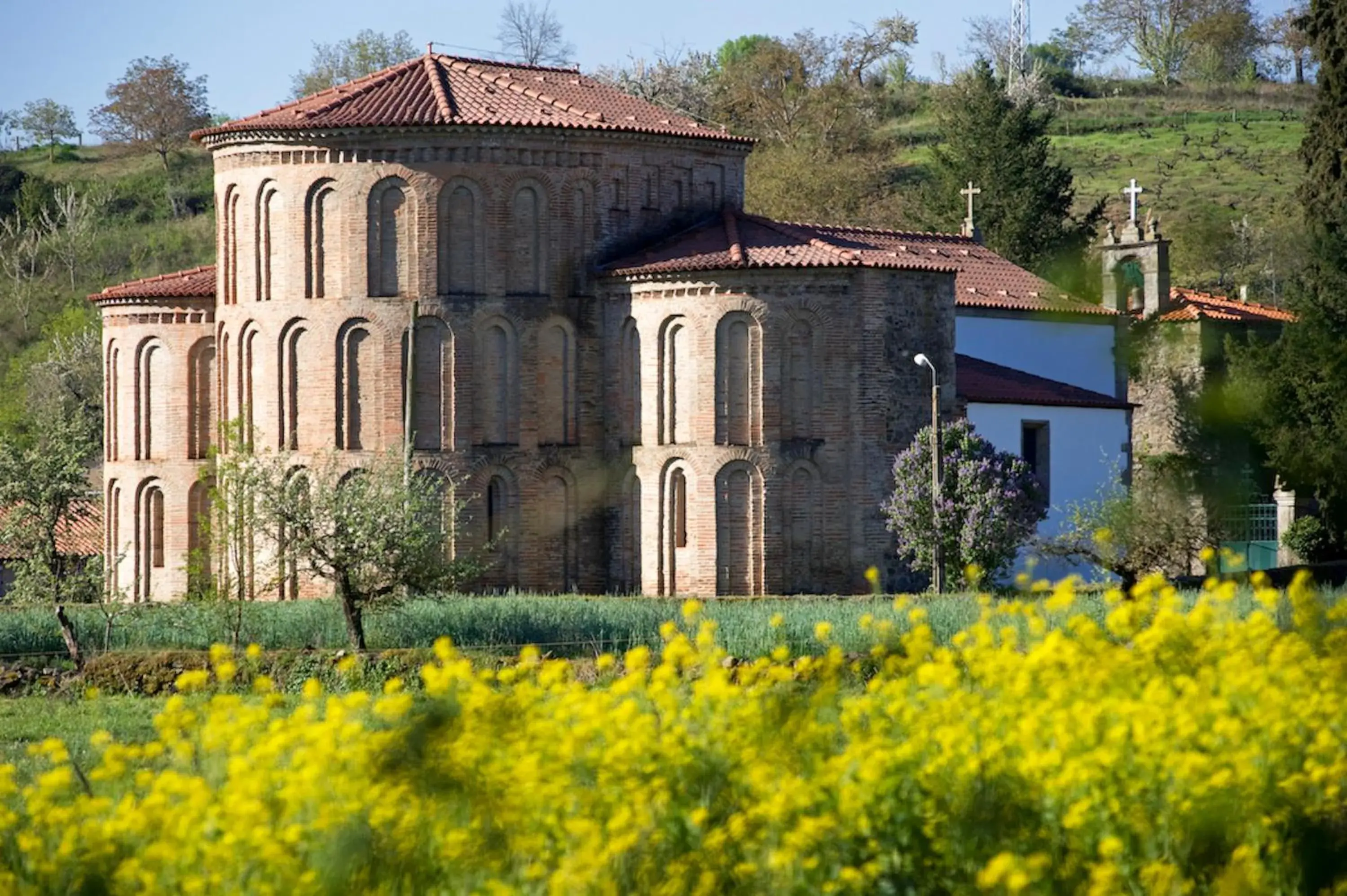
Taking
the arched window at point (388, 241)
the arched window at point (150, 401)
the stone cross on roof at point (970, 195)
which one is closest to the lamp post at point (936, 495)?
the arched window at point (388, 241)

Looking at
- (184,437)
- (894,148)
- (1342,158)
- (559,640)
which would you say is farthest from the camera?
(894,148)

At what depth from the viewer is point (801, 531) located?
38.3m

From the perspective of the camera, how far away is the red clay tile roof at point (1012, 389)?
43.0 meters

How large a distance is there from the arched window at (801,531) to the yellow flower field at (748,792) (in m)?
27.2

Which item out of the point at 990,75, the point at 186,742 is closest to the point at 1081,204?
the point at 990,75

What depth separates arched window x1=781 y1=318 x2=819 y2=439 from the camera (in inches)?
1515

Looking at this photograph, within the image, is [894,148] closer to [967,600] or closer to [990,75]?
[990,75]

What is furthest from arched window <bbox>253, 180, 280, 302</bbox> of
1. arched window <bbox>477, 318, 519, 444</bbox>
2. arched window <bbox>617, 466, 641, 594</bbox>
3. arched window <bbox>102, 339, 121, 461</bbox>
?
arched window <bbox>617, 466, 641, 594</bbox>

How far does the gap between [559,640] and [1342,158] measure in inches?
1064

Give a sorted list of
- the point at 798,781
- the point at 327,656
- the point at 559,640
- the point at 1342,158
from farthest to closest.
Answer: the point at 1342,158 < the point at 559,640 < the point at 327,656 < the point at 798,781

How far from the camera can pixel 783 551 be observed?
38094 millimetres

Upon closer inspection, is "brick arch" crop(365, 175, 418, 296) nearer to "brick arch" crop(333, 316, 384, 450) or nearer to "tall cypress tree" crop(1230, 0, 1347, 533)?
"brick arch" crop(333, 316, 384, 450)

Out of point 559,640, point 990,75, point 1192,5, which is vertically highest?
point 1192,5

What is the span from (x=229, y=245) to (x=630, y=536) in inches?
383
